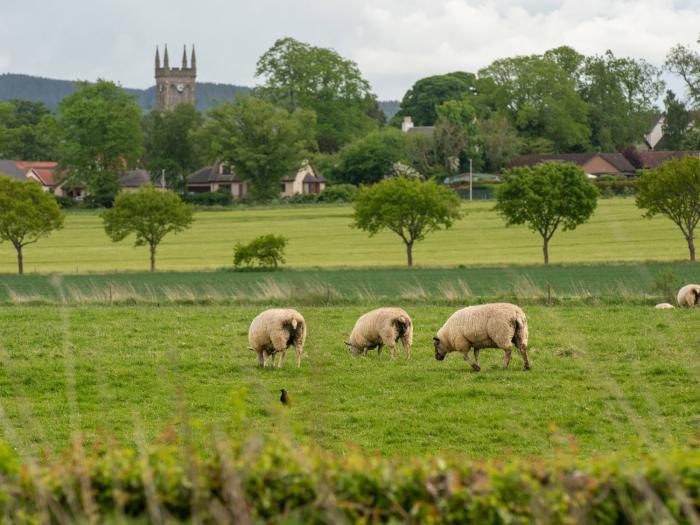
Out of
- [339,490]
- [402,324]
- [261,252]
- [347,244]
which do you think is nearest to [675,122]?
[347,244]

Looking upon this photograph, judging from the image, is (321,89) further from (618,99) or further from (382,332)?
(382,332)

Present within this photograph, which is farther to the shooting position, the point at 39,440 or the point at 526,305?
the point at 526,305

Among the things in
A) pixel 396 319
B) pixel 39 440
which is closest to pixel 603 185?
pixel 396 319

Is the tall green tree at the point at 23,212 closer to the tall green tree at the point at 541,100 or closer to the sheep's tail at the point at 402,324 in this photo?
the sheep's tail at the point at 402,324

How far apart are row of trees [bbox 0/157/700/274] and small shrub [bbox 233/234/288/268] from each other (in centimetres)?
6

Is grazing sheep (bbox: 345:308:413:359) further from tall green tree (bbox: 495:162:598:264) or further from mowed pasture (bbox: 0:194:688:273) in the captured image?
tall green tree (bbox: 495:162:598:264)

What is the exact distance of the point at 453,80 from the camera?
186m

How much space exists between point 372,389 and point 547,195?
45.3m

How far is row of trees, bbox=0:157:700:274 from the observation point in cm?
6175

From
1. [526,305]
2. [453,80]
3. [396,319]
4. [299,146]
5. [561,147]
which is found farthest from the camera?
[453,80]

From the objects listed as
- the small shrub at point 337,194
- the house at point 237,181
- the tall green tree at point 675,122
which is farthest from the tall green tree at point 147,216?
the tall green tree at point 675,122

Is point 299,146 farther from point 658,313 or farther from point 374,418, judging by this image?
point 374,418

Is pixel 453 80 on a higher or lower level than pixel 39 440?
higher

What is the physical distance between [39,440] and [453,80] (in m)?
174
